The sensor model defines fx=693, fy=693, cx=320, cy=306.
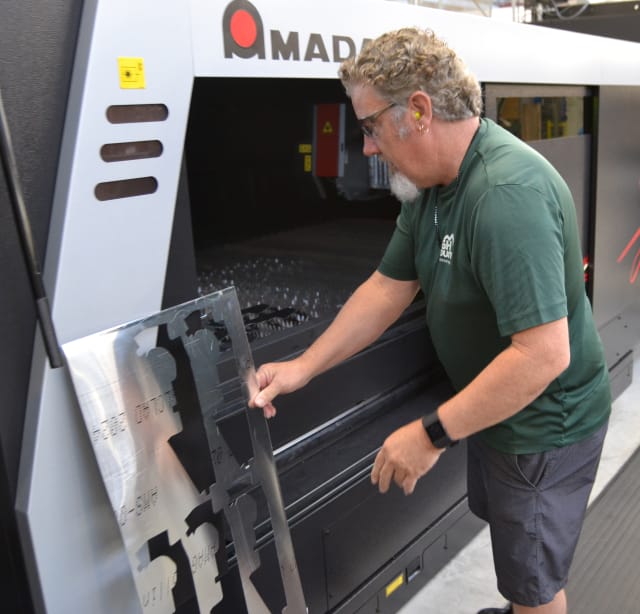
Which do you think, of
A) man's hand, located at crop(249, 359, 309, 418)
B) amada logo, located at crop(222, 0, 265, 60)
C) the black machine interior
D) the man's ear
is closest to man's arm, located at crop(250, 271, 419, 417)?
man's hand, located at crop(249, 359, 309, 418)

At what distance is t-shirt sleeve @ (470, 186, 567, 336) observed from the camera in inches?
44.9

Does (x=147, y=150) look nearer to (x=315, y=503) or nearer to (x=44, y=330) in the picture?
(x=44, y=330)

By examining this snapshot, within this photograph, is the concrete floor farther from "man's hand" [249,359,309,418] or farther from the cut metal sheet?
"man's hand" [249,359,309,418]

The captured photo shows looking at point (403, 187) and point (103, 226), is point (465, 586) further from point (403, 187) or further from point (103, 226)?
point (103, 226)

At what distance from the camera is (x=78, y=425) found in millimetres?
1073

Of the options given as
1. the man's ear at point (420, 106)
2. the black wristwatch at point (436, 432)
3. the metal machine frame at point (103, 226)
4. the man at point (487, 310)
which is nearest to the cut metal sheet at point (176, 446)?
the metal machine frame at point (103, 226)

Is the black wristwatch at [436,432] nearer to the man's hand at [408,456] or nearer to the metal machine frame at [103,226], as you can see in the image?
the man's hand at [408,456]

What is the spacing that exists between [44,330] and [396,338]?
1.33 meters

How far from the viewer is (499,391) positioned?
47.1 inches

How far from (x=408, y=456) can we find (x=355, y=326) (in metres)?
0.42

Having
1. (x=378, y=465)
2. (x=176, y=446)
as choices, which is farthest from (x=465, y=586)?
(x=176, y=446)

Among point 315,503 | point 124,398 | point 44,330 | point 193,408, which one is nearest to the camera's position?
point 44,330

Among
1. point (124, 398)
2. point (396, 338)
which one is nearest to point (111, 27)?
point (124, 398)

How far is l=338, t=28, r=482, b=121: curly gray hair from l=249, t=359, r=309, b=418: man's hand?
0.61m
